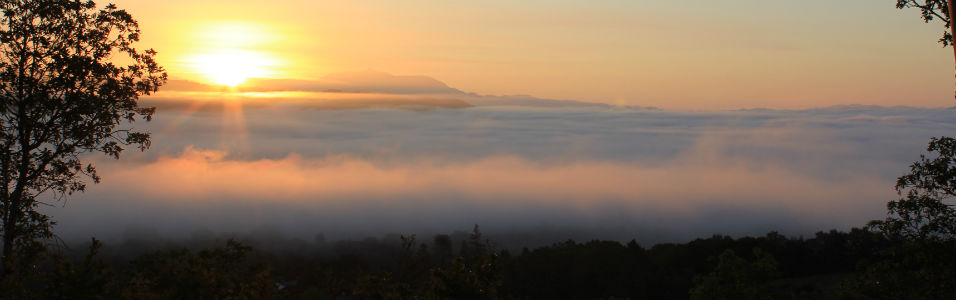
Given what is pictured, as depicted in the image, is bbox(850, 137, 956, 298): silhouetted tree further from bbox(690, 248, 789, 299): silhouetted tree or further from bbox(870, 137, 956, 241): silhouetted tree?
bbox(690, 248, 789, 299): silhouetted tree

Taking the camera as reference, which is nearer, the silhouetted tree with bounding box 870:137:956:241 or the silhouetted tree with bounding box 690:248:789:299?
the silhouetted tree with bounding box 870:137:956:241

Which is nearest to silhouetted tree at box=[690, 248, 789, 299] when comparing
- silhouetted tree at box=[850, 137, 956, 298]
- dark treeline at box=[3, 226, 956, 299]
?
dark treeline at box=[3, 226, 956, 299]

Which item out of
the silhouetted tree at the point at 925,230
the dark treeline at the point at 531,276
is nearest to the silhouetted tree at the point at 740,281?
the dark treeline at the point at 531,276

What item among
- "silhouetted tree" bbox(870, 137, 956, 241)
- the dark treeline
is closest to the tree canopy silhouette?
the dark treeline

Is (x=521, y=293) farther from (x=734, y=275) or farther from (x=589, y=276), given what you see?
(x=734, y=275)

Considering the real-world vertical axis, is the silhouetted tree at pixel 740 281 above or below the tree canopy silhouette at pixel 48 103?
below

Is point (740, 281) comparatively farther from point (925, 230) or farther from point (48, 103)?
point (48, 103)

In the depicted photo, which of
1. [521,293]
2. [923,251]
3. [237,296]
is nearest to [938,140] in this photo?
[923,251]

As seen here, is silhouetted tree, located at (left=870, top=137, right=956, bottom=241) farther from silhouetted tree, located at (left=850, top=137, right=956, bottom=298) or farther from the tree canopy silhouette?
the tree canopy silhouette

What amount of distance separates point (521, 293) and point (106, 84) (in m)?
57.7

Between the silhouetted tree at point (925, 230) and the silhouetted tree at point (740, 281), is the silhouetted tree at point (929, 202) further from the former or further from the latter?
the silhouetted tree at point (740, 281)

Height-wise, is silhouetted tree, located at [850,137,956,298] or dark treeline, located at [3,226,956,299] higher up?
silhouetted tree, located at [850,137,956,298]

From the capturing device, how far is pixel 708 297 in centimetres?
3678

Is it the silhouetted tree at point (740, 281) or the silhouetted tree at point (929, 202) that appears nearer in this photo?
the silhouetted tree at point (929, 202)
